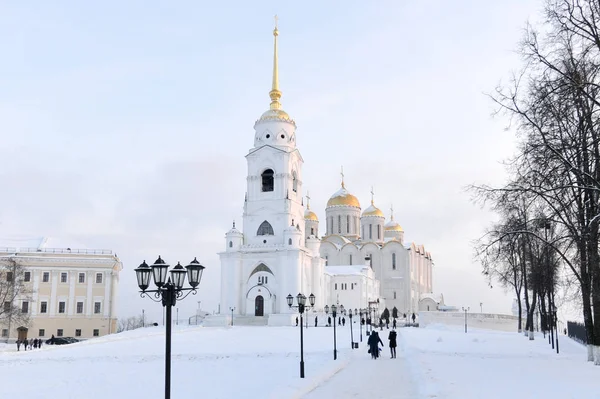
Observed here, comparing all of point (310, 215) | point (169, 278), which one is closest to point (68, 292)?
point (310, 215)

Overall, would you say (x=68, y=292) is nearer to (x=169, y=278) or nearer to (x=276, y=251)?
(x=276, y=251)

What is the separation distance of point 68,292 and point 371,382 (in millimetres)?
46925

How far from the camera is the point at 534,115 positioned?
1686 cm

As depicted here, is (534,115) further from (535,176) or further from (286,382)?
(286,382)

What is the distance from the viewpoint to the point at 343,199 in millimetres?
90250

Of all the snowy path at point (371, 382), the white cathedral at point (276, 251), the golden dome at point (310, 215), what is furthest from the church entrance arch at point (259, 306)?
the snowy path at point (371, 382)

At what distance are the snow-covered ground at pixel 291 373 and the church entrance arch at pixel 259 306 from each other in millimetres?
27854

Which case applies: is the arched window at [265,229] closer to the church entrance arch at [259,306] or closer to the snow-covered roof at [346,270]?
the church entrance arch at [259,306]

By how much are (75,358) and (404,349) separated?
53.4ft

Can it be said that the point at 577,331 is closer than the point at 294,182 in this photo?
Yes

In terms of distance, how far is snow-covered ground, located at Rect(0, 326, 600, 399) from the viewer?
54.2 feet

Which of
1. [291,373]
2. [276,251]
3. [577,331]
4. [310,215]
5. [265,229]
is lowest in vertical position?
[291,373]

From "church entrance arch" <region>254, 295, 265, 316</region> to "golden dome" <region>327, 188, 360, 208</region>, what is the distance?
2924 centimetres

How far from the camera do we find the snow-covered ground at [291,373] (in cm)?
1652
